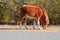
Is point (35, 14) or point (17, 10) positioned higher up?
point (17, 10)

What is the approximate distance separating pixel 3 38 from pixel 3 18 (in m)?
7.58

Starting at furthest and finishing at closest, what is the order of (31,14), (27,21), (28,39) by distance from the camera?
(27,21)
(31,14)
(28,39)

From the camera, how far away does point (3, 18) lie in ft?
66.0

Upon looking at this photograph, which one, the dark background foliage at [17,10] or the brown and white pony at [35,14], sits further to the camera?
the dark background foliage at [17,10]

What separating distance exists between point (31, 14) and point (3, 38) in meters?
5.78

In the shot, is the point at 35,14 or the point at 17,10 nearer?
the point at 35,14

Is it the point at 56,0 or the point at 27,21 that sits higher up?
the point at 56,0

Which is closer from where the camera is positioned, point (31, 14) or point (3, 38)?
point (3, 38)

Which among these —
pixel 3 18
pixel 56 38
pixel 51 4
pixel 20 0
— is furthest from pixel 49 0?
pixel 56 38

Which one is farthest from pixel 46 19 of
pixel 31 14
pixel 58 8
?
pixel 58 8

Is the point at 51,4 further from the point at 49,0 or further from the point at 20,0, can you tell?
the point at 20,0

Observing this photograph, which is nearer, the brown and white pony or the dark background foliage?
the brown and white pony

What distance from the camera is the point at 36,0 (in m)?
20.4

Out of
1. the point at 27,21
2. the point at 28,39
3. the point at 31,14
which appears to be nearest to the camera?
the point at 28,39
